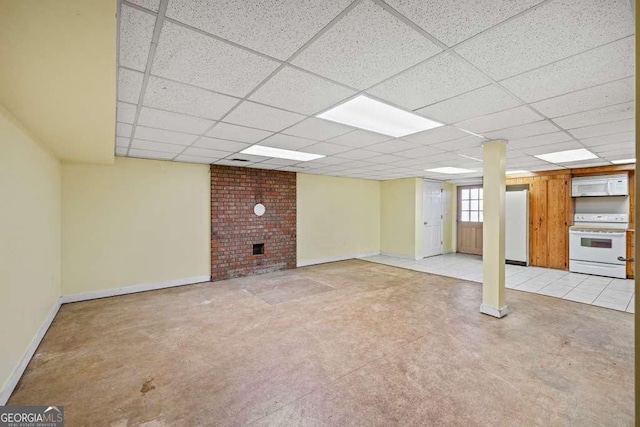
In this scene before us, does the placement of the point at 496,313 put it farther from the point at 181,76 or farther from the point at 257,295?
the point at 181,76

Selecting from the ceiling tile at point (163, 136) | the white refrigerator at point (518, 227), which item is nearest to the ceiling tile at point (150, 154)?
the ceiling tile at point (163, 136)

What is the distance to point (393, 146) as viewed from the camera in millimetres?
4004

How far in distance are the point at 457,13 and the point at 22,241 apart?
3.92 metres

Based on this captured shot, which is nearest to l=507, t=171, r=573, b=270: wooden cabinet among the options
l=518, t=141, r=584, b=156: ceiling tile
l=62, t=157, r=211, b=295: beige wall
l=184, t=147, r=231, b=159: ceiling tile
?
l=518, t=141, r=584, b=156: ceiling tile

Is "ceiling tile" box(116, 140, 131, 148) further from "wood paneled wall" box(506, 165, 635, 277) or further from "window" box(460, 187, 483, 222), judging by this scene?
"window" box(460, 187, 483, 222)

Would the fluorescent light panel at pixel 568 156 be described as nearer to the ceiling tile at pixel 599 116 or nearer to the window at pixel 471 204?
the ceiling tile at pixel 599 116

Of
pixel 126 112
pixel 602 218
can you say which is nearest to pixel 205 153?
pixel 126 112

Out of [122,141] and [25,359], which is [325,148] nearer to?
[122,141]

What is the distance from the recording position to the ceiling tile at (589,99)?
6.84 feet

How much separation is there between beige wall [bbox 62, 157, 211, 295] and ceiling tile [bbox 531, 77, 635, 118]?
5.41m

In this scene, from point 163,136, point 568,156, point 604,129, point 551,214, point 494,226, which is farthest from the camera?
point 551,214

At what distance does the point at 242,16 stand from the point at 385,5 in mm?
687

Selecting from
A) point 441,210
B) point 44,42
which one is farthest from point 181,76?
point 441,210

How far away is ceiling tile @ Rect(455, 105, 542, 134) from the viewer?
261cm
